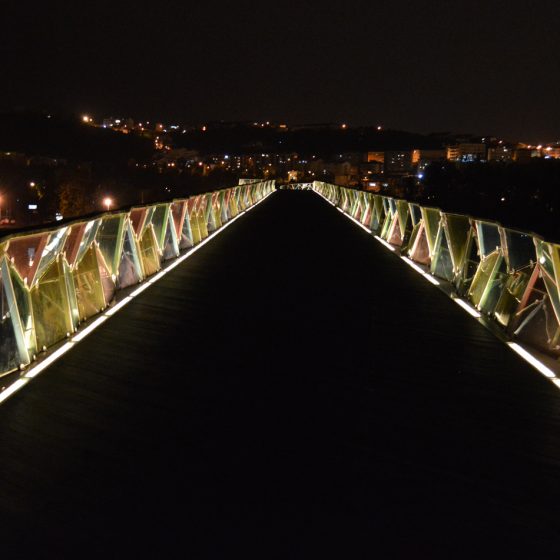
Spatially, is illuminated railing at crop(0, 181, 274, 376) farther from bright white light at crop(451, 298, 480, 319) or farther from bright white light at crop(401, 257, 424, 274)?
bright white light at crop(401, 257, 424, 274)

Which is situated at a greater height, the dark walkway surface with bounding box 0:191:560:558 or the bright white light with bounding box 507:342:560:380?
the dark walkway surface with bounding box 0:191:560:558

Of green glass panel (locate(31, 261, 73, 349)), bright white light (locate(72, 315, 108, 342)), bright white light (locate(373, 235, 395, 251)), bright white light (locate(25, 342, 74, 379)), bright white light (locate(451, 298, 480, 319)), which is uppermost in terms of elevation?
green glass panel (locate(31, 261, 73, 349))

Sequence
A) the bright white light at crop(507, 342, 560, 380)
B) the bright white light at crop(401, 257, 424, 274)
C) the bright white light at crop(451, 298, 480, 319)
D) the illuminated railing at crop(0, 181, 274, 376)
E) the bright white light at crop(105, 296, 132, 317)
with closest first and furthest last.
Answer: the illuminated railing at crop(0, 181, 274, 376), the bright white light at crop(507, 342, 560, 380), the bright white light at crop(105, 296, 132, 317), the bright white light at crop(451, 298, 480, 319), the bright white light at crop(401, 257, 424, 274)

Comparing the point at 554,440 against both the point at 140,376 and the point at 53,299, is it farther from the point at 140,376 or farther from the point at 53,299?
the point at 53,299

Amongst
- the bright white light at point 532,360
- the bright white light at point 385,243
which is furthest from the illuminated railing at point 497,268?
the bright white light at point 385,243

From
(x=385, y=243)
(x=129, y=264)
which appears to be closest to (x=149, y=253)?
(x=129, y=264)

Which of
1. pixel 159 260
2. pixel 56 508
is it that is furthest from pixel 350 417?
pixel 159 260

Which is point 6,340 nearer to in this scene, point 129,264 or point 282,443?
point 282,443

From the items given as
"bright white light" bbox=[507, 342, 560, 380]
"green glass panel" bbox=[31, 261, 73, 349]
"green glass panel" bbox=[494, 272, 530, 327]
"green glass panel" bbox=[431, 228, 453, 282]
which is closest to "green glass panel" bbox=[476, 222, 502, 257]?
"green glass panel" bbox=[494, 272, 530, 327]
